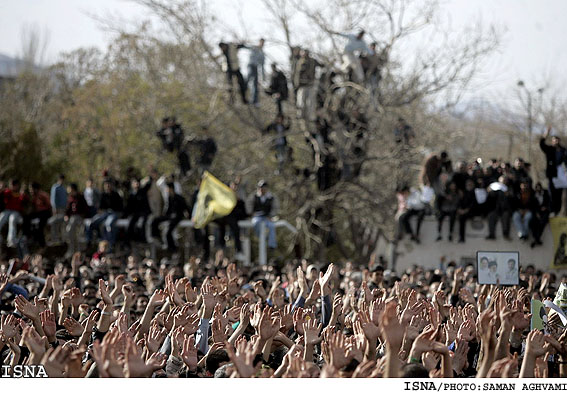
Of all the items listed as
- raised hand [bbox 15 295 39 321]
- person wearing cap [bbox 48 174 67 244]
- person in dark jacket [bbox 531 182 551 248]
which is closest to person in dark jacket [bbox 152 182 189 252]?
person wearing cap [bbox 48 174 67 244]

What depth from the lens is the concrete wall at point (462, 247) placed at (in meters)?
15.4

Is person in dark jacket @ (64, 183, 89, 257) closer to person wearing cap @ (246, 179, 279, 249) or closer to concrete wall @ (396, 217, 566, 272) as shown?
person wearing cap @ (246, 179, 279, 249)

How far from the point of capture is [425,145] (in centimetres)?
2483

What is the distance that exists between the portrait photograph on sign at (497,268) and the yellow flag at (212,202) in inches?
324

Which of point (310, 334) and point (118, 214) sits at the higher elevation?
point (118, 214)

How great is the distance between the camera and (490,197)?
53.3ft

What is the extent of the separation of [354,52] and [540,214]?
21.4 feet

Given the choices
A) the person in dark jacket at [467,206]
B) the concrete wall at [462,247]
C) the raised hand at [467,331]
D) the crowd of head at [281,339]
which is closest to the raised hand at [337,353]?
the crowd of head at [281,339]

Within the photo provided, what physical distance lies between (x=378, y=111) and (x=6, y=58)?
3558cm

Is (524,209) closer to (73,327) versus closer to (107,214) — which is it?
(107,214)

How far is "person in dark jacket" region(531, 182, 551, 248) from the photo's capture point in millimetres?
15570

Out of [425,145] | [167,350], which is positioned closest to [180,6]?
[425,145]

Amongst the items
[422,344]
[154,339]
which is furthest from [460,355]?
[154,339]
